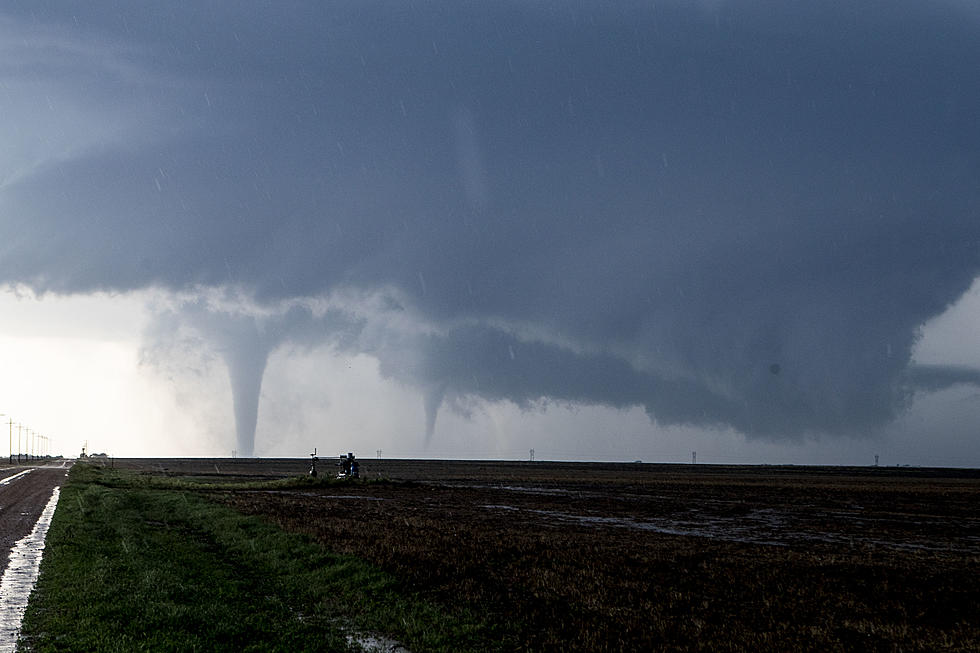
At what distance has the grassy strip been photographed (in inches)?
535

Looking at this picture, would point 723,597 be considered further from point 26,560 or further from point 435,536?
point 26,560

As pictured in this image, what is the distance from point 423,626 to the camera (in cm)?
1502

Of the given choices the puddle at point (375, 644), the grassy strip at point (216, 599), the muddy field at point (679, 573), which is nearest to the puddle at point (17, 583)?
the grassy strip at point (216, 599)

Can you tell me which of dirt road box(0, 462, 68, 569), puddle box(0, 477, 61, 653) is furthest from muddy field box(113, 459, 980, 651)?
dirt road box(0, 462, 68, 569)

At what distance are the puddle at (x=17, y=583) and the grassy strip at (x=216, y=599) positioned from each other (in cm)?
26

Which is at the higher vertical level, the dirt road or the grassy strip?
the grassy strip

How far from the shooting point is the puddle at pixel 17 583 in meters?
13.5

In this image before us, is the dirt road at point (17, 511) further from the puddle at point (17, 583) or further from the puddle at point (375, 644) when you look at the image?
the puddle at point (375, 644)

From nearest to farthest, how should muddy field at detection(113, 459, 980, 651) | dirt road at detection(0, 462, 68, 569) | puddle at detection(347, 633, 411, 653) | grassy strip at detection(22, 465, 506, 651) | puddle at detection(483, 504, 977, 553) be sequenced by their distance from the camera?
1. puddle at detection(347, 633, 411, 653)
2. grassy strip at detection(22, 465, 506, 651)
3. muddy field at detection(113, 459, 980, 651)
4. dirt road at detection(0, 462, 68, 569)
5. puddle at detection(483, 504, 977, 553)

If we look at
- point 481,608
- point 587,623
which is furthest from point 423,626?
point 587,623

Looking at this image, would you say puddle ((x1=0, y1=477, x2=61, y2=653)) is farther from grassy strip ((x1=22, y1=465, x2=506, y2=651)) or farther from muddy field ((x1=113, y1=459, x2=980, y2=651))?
muddy field ((x1=113, y1=459, x2=980, y2=651))

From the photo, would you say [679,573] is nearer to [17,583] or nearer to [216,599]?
[216,599]

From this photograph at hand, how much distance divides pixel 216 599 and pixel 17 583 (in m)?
5.40

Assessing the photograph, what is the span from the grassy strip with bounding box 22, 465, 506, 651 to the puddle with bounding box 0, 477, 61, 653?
259 mm
